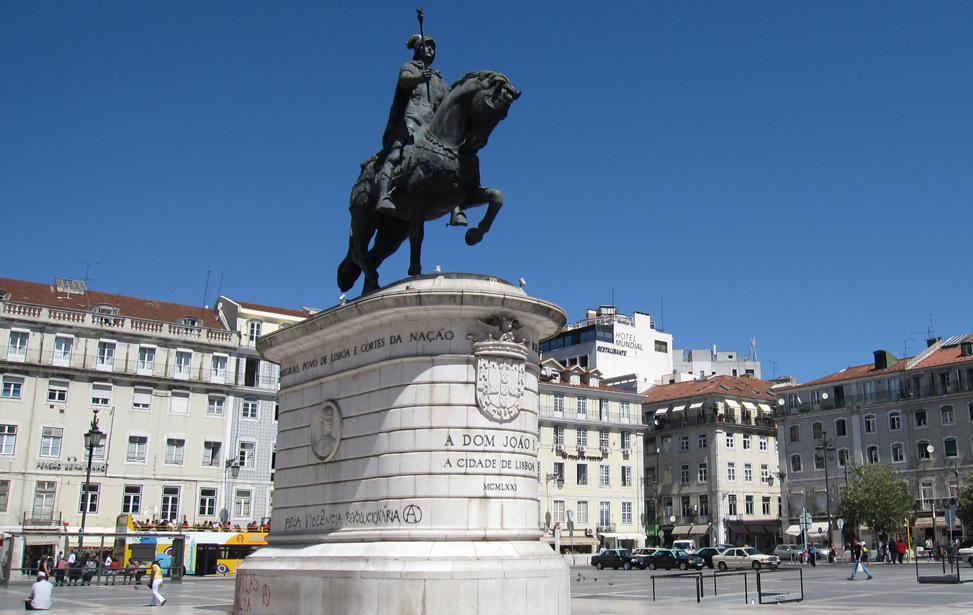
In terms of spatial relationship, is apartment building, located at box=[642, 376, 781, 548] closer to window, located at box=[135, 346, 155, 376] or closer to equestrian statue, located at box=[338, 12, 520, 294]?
window, located at box=[135, 346, 155, 376]

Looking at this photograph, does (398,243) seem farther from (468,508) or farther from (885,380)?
(885,380)

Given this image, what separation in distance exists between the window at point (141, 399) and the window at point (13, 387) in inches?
248

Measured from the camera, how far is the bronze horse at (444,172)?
1600 centimetres

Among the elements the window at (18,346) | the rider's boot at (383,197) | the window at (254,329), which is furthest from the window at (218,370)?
the rider's boot at (383,197)

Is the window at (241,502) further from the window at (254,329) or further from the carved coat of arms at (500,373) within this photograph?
the carved coat of arms at (500,373)

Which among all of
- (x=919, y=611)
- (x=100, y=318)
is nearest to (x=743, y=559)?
(x=919, y=611)

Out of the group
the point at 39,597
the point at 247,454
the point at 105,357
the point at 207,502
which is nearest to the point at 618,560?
the point at 247,454

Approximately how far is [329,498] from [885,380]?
65961 millimetres

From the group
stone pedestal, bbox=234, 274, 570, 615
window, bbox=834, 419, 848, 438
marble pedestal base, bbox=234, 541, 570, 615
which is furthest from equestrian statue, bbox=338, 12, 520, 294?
window, bbox=834, 419, 848, 438

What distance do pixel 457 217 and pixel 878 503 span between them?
55.0 meters

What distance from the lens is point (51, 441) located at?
54.1m

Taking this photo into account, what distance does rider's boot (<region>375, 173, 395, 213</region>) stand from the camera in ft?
53.7

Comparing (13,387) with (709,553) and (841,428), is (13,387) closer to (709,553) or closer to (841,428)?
(709,553)

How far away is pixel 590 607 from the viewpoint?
21016mm
